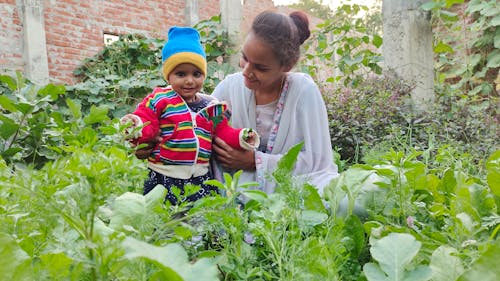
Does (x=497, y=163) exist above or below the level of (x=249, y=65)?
below

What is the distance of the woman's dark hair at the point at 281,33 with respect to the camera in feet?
6.48

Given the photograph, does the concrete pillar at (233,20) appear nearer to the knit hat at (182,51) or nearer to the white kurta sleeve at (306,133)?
the white kurta sleeve at (306,133)

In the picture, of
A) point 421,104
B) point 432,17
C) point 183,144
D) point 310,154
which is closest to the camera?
point 183,144

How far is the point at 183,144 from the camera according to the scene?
5.82 feet

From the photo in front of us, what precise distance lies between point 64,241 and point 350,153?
9.47ft

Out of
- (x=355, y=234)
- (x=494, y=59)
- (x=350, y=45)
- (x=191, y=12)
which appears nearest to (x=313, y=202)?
(x=355, y=234)

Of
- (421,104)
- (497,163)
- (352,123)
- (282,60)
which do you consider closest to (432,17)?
(421,104)

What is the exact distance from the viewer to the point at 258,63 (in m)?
1.95

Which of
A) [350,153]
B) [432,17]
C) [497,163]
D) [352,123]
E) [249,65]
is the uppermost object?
[432,17]

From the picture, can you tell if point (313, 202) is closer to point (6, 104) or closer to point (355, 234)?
point (355, 234)

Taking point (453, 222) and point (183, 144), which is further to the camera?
point (183, 144)

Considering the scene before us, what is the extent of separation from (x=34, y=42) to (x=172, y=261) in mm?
7164

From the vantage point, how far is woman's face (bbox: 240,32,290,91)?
6.37 feet

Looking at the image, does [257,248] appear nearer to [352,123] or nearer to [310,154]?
[310,154]
